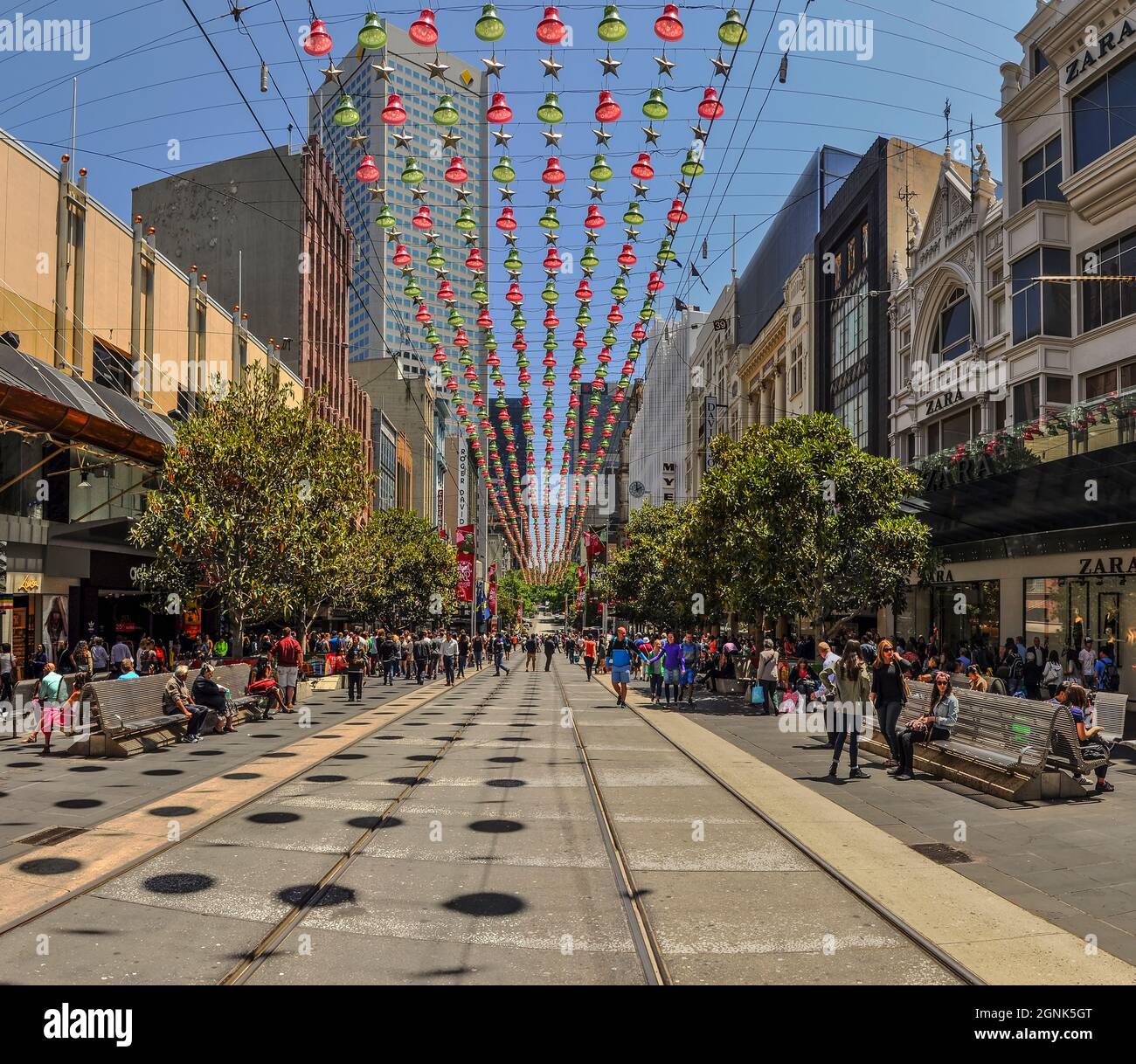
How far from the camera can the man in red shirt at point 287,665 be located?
22.8m

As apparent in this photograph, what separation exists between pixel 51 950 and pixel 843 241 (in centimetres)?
5168

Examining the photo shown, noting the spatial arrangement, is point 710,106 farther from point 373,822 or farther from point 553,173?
point 373,822

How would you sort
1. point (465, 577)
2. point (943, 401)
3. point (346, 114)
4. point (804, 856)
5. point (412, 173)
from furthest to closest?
point (465, 577), point (943, 401), point (412, 173), point (346, 114), point (804, 856)

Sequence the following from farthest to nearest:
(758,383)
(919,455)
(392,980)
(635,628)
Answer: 1. (635,628)
2. (758,383)
3. (919,455)
4. (392,980)

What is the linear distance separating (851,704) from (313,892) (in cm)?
851

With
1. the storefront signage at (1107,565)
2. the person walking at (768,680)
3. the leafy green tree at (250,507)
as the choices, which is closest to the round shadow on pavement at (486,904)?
the person walking at (768,680)

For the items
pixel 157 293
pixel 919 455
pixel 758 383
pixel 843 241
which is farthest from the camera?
pixel 758 383

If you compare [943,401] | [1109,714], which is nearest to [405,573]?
[943,401]

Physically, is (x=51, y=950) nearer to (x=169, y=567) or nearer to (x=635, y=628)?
(x=169, y=567)

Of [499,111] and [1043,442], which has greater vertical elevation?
[499,111]


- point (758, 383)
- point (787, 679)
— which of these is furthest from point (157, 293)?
point (758, 383)

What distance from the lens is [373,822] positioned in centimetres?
1057

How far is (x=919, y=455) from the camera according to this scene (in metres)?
40.3

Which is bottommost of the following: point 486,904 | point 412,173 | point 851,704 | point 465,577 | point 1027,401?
point 486,904
